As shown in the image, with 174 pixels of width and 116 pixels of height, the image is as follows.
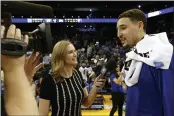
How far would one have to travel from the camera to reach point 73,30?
15.1m

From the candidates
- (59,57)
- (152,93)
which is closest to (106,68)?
(59,57)

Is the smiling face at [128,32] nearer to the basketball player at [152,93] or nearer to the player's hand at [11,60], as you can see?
the basketball player at [152,93]

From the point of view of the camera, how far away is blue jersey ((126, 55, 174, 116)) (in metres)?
1.34

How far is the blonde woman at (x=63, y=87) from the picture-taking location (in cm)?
168

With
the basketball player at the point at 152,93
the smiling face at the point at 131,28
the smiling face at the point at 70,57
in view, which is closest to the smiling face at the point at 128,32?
the smiling face at the point at 131,28

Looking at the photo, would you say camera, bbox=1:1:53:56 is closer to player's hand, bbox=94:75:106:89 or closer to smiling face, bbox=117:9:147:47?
smiling face, bbox=117:9:147:47

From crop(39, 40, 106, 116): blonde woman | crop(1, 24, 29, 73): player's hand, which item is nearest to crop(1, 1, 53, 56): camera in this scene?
crop(1, 24, 29, 73): player's hand

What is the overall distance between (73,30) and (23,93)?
48.0 ft

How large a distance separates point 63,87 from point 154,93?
22.5 inches

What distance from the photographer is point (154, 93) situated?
1377 mm

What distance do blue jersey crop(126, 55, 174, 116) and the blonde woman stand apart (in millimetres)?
376

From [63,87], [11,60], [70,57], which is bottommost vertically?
[63,87]

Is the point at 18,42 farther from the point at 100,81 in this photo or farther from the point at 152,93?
the point at 100,81

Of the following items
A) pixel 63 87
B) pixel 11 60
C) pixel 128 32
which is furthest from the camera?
pixel 63 87
